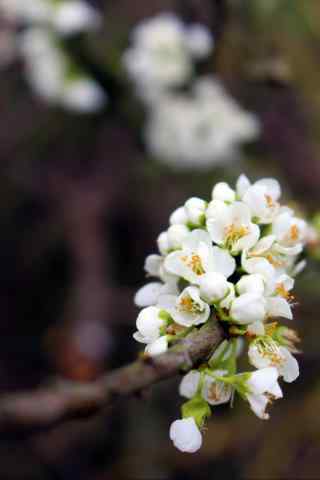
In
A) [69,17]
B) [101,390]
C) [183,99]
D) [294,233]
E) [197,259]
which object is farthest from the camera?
[183,99]

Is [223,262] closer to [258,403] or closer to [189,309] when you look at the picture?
[189,309]

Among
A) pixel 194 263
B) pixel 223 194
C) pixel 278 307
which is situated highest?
pixel 223 194

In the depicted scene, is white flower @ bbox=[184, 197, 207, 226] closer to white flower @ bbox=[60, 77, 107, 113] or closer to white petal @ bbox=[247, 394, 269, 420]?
white petal @ bbox=[247, 394, 269, 420]

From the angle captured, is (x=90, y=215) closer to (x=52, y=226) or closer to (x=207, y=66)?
(x=52, y=226)

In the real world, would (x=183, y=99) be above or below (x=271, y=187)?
above

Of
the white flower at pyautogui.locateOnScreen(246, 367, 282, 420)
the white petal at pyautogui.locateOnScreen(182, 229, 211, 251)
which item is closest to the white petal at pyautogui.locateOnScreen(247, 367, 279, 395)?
the white flower at pyautogui.locateOnScreen(246, 367, 282, 420)

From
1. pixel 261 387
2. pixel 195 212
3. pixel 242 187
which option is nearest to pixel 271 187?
pixel 242 187

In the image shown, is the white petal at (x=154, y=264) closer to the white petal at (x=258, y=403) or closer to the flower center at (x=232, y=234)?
the flower center at (x=232, y=234)

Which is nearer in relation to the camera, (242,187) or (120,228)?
(242,187)
